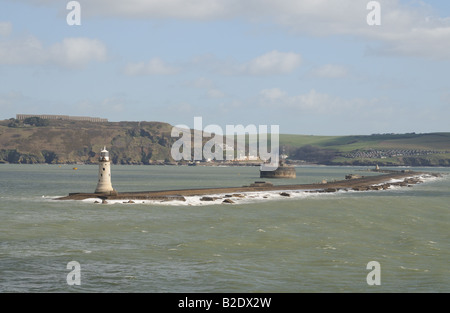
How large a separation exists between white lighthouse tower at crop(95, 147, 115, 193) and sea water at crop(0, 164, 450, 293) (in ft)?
19.1

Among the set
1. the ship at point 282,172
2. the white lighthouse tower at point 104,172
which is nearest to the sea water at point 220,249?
the white lighthouse tower at point 104,172

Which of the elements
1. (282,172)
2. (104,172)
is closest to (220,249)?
(104,172)

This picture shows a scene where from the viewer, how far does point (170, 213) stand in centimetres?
6431

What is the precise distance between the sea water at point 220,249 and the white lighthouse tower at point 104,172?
5810mm

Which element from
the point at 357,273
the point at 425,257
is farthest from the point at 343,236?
the point at 357,273

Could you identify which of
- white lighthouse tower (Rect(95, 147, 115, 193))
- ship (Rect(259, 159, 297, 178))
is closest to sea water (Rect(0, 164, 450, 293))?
white lighthouse tower (Rect(95, 147, 115, 193))

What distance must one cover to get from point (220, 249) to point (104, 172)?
38527 millimetres

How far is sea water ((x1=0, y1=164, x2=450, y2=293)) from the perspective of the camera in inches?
1216

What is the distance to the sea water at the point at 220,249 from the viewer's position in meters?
30.9

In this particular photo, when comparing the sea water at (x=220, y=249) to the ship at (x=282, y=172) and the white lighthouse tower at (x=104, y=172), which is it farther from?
the ship at (x=282, y=172)

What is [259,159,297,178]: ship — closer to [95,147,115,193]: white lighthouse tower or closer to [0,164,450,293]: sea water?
[95,147,115,193]: white lighthouse tower
